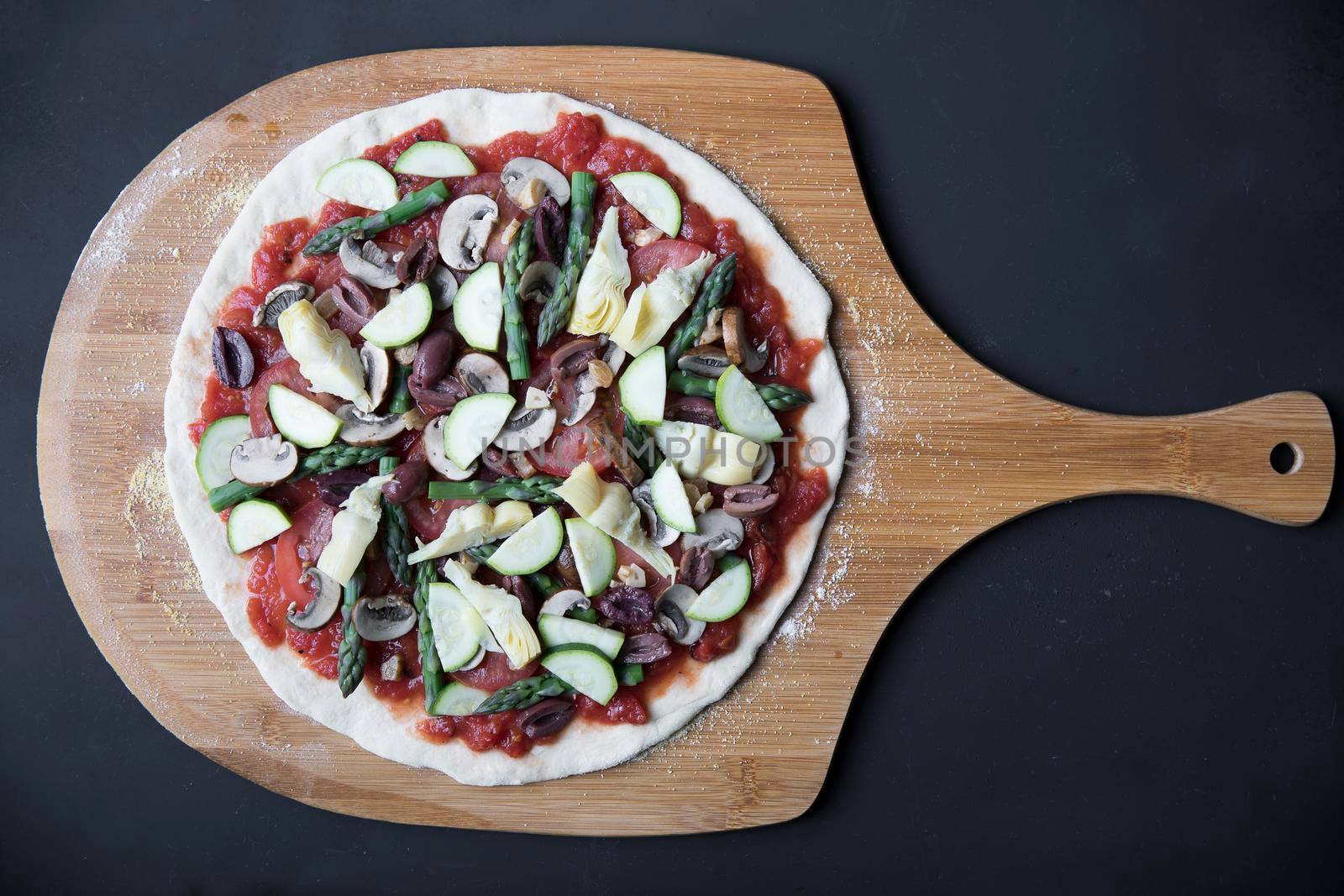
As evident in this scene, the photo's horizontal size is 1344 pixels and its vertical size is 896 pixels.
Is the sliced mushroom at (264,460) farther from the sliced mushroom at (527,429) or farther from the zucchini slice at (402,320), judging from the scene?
the sliced mushroom at (527,429)

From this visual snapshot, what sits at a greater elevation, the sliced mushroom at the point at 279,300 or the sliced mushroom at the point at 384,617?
the sliced mushroom at the point at 279,300

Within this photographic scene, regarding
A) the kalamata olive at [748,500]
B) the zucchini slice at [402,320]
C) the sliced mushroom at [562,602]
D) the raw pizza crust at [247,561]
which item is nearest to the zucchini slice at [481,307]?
the zucchini slice at [402,320]

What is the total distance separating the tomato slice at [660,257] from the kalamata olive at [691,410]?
569mm

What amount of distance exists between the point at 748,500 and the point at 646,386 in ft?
2.26

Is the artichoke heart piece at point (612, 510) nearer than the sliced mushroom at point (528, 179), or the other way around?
the artichoke heart piece at point (612, 510)

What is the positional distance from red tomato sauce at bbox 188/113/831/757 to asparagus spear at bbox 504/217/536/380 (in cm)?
12

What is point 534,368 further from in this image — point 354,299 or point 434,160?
point 434,160

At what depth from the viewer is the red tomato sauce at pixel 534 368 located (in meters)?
3.48

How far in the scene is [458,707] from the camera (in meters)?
3.46

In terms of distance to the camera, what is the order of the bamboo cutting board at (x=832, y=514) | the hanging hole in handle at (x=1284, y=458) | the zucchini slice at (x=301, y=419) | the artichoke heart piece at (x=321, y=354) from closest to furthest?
the artichoke heart piece at (x=321, y=354)
the zucchini slice at (x=301, y=419)
the bamboo cutting board at (x=832, y=514)
the hanging hole in handle at (x=1284, y=458)

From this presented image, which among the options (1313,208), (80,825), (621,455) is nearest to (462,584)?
(621,455)

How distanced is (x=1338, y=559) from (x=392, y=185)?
5.02m

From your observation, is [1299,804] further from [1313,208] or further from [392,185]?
[392,185]

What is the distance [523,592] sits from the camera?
345 centimetres
